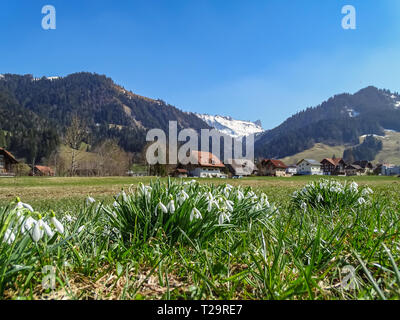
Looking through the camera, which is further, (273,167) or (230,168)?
(273,167)

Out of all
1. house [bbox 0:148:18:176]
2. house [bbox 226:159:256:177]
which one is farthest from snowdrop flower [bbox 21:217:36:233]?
house [bbox 226:159:256:177]

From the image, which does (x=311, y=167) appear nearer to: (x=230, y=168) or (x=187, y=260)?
(x=230, y=168)

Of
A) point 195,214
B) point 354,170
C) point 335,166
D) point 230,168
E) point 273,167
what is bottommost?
point 354,170

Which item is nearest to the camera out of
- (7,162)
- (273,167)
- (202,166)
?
(7,162)

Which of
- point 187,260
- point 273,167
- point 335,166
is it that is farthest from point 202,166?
point 187,260

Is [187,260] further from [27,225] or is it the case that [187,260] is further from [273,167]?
[273,167]

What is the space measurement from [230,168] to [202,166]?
21.7 meters

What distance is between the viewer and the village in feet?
223

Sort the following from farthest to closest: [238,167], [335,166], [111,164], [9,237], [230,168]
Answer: [335,166] → [230,168] → [238,167] → [111,164] → [9,237]

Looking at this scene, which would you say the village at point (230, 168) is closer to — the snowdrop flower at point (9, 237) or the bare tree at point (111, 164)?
the bare tree at point (111, 164)

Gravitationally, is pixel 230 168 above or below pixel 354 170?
above

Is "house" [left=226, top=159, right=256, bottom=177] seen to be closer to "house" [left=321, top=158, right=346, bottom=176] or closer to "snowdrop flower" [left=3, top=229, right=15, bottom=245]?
"house" [left=321, top=158, right=346, bottom=176]

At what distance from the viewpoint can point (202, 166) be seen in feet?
305
